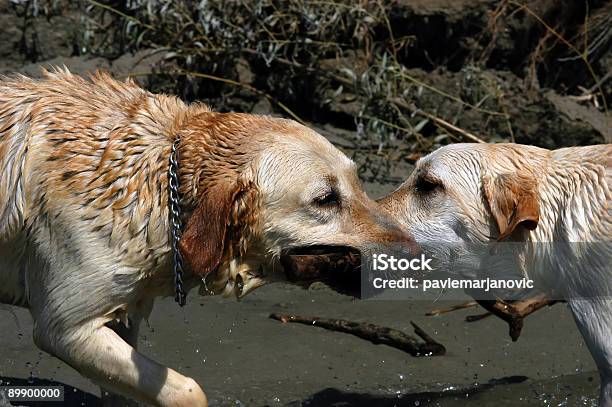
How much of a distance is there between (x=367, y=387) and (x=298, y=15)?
14.5 ft

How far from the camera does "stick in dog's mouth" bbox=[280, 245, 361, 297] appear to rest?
5.12m

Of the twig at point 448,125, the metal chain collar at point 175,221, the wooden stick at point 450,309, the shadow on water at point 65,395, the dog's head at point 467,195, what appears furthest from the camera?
the twig at point 448,125

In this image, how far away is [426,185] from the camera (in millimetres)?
5504

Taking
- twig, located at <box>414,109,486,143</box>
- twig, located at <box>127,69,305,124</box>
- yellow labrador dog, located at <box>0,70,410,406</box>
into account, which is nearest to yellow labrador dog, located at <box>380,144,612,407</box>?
yellow labrador dog, located at <box>0,70,410,406</box>

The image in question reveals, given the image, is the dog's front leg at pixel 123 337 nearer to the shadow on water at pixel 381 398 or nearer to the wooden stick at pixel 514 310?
the shadow on water at pixel 381 398

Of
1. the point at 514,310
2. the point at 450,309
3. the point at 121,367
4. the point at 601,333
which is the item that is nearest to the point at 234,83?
the point at 450,309

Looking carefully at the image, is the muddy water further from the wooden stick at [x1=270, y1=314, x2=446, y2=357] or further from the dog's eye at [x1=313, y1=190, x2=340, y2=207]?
the dog's eye at [x1=313, y1=190, x2=340, y2=207]

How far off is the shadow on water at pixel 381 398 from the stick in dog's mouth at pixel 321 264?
43.4 inches

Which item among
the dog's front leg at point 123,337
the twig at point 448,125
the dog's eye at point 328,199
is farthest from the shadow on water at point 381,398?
the twig at point 448,125

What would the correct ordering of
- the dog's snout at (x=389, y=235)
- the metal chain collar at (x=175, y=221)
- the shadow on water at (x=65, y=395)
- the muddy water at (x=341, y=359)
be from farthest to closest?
the muddy water at (x=341, y=359), the shadow on water at (x=65, y=395), the dog's snout at (x=389, y=235), the metal chain collar at (x=175, y=221)

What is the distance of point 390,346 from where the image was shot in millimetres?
6723

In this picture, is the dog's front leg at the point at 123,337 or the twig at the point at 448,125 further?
the twig at the point at 448,125

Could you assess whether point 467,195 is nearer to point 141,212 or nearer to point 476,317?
point 141,212

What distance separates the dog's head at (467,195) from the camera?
5211mm
